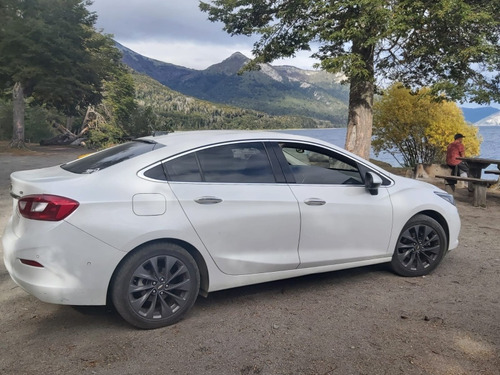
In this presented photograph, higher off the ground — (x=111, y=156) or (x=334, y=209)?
(x=111, y=156)

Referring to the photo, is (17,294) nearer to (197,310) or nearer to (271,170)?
(197,310)

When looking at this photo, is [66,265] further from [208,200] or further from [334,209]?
[334,209]

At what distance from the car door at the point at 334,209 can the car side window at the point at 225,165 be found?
0.89 feet

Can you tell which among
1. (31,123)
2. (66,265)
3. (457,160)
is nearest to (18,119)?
(31,123)

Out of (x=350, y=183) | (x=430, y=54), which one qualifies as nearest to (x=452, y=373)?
(x=350, y=183)

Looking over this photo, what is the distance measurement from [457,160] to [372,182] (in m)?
8.68

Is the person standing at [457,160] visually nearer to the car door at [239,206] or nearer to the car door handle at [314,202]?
the car door handle at [314,202]

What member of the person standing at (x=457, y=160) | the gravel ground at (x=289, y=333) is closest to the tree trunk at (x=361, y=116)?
the person standing at (x=457, y=160)

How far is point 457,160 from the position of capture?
1169 cm

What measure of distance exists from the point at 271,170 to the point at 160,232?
1.26m

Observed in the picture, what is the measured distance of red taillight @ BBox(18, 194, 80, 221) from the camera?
3097 millimetres

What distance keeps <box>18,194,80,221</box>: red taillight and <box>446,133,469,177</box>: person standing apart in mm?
11088

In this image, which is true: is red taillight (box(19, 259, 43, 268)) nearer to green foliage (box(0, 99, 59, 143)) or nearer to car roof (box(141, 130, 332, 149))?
car roof (box(141, 130, 332, 149))

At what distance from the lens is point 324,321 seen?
363 centimetres
